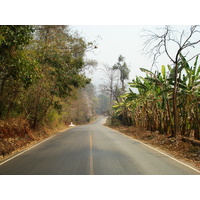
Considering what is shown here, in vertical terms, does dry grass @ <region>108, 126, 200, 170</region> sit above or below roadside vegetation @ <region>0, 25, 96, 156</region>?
below

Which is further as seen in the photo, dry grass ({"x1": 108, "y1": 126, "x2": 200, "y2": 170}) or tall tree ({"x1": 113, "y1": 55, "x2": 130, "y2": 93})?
tall tree ({"x1": 113, "y1": 55, "x2": 130, "y2": 93})

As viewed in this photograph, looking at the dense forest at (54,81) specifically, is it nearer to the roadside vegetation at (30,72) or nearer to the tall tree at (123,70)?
the roadside vegetation at (30,72)

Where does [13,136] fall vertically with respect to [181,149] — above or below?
above

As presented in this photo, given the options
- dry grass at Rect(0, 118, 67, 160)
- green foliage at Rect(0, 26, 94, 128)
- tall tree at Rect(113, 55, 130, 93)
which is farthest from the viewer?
tall tree at Rect(113, 55, 130, 93)

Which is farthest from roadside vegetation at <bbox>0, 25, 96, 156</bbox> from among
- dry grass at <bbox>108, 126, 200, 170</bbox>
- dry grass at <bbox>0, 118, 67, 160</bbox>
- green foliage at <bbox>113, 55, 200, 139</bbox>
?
dry grass at <bbox>108, 126, 200, 170</bbox>

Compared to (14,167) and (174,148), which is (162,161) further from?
(14,167)

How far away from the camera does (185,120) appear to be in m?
14.5

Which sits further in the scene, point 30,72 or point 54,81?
point 54,81

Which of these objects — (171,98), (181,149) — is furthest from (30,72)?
(171,98)

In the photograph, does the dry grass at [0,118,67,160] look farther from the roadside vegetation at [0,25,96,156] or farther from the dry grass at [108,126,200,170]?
the dry grass at [108,126,200,170]

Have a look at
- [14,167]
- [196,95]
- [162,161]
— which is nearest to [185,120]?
[196,95]

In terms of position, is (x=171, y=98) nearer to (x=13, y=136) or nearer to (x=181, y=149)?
(x=181, y=149)

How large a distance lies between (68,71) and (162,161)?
13.4m

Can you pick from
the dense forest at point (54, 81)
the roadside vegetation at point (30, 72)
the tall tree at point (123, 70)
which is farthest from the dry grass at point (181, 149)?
the tall tree at point (123, 70)
